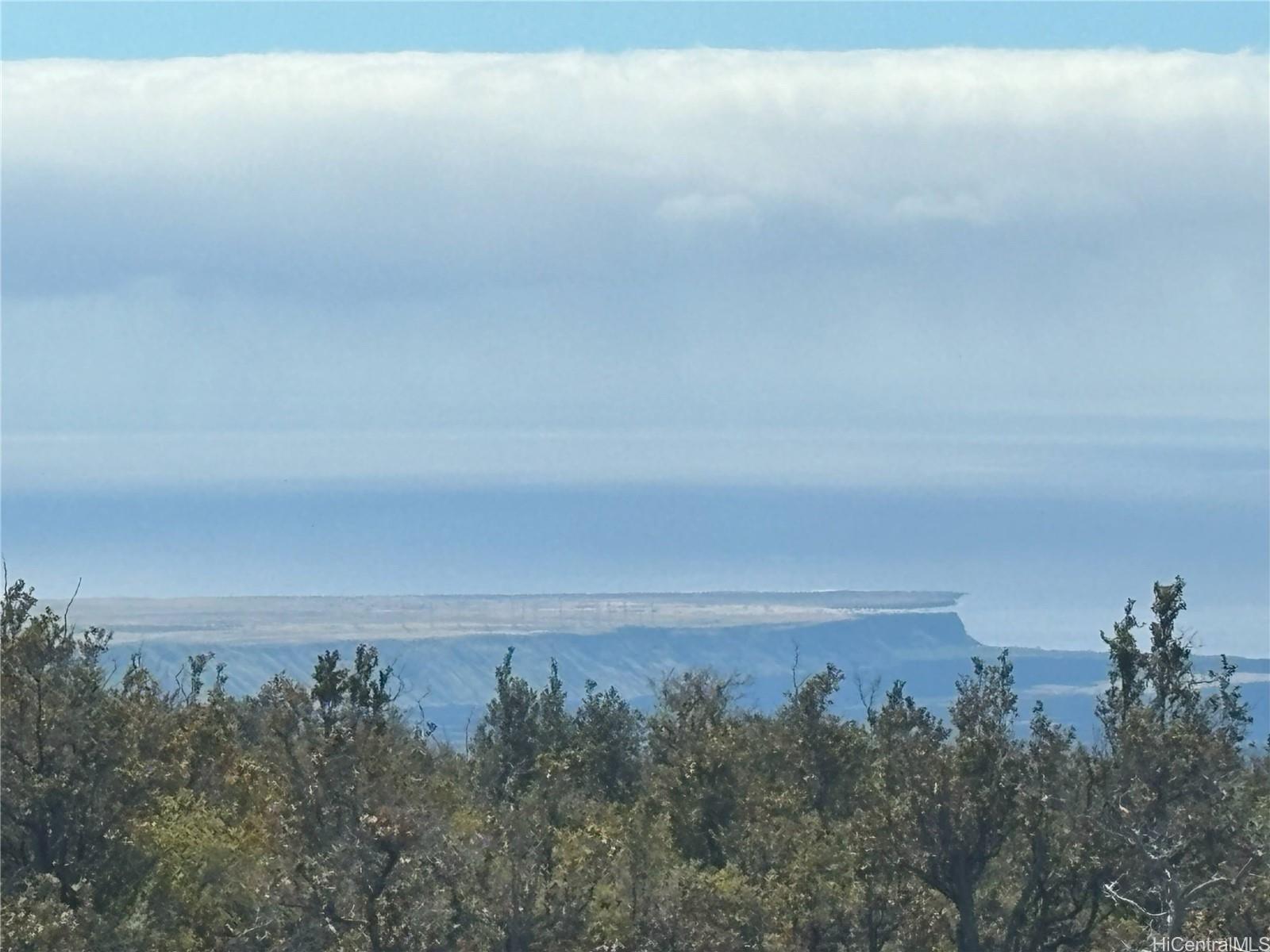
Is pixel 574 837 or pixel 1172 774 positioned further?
pixel 574 837

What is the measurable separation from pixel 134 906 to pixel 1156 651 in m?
34.8

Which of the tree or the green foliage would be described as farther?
the tree

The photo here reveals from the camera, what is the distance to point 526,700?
4188 inches

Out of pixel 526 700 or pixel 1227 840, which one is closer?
pixel 1227 840

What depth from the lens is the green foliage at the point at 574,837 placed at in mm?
58500

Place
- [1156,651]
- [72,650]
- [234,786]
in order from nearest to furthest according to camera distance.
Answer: [72,650]
[1156,651]
[234,786]

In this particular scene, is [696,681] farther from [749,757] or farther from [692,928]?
[692,928]

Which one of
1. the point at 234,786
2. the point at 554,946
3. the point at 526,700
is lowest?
the point at 554,946

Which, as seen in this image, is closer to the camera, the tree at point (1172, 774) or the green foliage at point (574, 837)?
the green foliage at point (574, 837)

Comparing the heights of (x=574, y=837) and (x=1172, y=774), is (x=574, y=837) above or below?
below

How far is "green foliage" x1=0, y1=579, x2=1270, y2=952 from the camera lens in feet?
192

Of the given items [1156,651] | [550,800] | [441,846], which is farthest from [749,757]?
[441,846]

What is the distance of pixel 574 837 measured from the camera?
2586 inches

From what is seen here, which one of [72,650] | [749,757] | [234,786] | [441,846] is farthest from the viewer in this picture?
[749,757]
